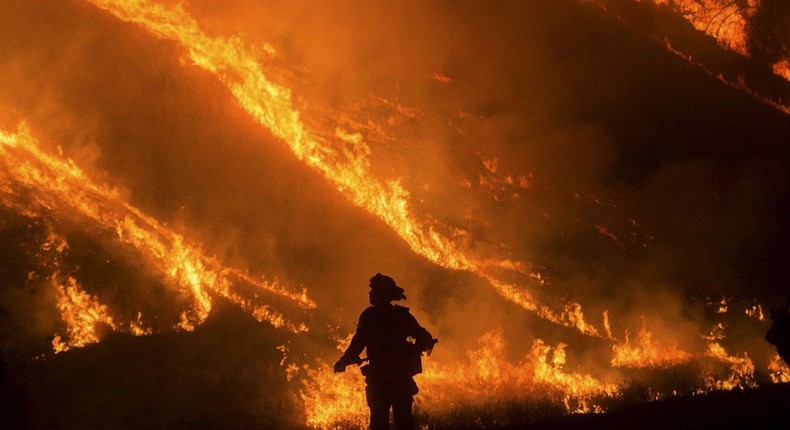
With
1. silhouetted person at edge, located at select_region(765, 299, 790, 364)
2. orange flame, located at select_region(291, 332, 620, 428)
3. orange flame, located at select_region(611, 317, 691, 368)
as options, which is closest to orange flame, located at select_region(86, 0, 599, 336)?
orange flame, located at select_region(291, 332, 620, 428)

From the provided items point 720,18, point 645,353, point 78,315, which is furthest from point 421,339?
point 720,18

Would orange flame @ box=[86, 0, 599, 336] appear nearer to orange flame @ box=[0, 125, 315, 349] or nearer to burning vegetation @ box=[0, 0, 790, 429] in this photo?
burning vegetation @ box=[0, 0, 790, 429]

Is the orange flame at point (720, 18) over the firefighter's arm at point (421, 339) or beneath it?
over

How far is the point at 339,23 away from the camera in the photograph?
17.0 m

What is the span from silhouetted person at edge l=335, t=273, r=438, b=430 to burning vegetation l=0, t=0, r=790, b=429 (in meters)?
4.70

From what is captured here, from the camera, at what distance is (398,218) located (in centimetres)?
1513

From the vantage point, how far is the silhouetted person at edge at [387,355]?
738cm

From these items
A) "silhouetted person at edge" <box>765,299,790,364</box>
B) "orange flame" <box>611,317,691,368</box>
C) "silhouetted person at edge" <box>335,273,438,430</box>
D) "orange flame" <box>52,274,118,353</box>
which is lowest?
"silhouetted person at edge" <box>335,273,438,430</box>

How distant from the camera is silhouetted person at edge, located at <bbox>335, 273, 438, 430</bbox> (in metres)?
7.38

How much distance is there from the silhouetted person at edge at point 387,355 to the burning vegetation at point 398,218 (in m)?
4.70

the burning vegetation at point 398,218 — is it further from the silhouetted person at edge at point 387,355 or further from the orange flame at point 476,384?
the silhouetted person at edge at point 387,355

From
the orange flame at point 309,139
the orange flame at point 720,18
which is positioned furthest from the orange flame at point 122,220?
the orange flame at point 720,18

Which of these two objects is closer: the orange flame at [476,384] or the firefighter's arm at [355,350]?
the firefighter's arm at [355,350]

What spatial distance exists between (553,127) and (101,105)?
37.8 feet
